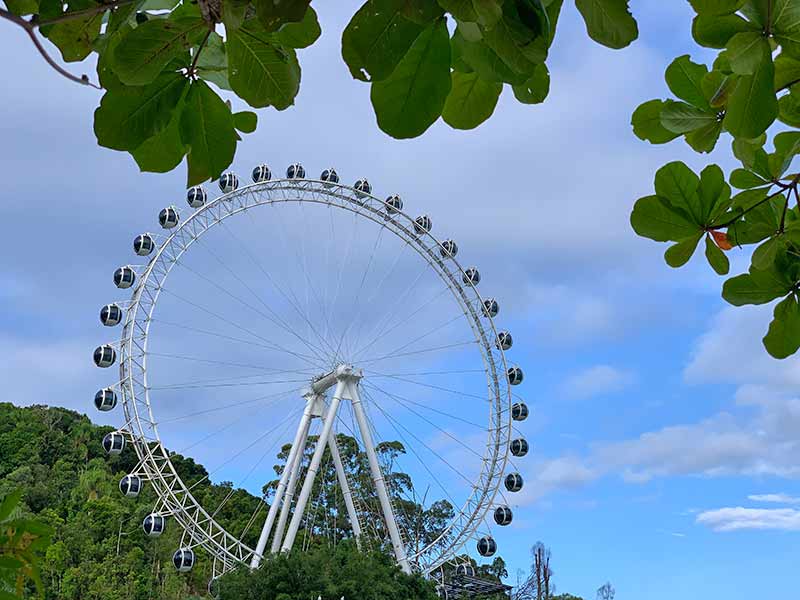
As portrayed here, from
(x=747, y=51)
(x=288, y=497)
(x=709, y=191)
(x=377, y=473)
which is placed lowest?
(x=747, y=51)

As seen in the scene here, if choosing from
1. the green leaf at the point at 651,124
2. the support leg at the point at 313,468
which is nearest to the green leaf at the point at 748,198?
the green leaf at the point at 651,124

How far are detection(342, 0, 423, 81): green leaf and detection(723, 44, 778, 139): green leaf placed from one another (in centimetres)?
36

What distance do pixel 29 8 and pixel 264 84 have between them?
0.30 m

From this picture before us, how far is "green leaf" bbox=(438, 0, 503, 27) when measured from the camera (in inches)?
23.0

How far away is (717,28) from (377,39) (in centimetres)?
41

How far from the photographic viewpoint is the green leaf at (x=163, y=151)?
86 cm

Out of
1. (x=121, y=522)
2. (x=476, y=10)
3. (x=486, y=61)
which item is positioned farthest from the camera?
(x=121, y=522)

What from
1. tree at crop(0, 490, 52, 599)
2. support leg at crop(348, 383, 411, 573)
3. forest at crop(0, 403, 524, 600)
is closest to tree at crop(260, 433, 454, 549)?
forest at crop(0, 403, 524, 600)

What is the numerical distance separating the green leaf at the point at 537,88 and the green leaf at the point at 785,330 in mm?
595

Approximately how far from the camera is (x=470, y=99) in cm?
84

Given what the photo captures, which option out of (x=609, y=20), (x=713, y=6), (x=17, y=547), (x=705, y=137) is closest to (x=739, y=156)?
(x=705, y=137)

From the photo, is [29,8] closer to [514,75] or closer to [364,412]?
[514,75]

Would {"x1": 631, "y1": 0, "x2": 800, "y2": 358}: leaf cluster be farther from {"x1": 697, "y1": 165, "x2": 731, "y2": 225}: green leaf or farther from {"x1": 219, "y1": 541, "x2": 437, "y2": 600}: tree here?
{"x1": 219, "y1": 541, "x2": 437, "y2": 600}: tree

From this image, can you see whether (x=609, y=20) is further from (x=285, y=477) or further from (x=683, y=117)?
(x=285, y=477)
